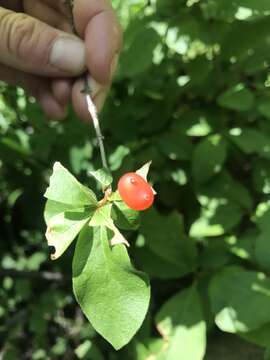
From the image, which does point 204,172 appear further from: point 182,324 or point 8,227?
point 8,227

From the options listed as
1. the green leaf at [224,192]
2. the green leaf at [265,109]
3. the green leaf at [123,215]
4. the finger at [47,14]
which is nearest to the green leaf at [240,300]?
the green leaf at [224,192]

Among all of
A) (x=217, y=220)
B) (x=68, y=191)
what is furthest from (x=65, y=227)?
(x=217, y=220)

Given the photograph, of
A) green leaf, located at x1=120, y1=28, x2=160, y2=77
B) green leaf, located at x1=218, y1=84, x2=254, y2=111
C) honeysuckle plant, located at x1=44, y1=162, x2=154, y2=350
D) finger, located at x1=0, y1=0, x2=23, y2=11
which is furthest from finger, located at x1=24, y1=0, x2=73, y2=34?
honeysuckle plant, located at x1=44, y1=162, x2=154, y2=350

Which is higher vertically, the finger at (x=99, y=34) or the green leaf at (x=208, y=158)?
the finger at (x=99, y=34)

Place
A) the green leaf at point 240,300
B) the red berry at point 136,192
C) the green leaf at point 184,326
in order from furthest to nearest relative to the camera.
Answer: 1. the green leaf at point 184,326
2. the green leaf at point 240,300
3. the red berry at point 136,192

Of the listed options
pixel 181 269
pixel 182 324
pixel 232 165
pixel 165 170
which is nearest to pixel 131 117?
pixel 165 170

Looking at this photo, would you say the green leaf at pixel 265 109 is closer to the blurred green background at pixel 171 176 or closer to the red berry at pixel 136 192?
the blurred green background at pixel 171 176

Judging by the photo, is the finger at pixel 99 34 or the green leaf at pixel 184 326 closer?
the finger at pixel 99 34
